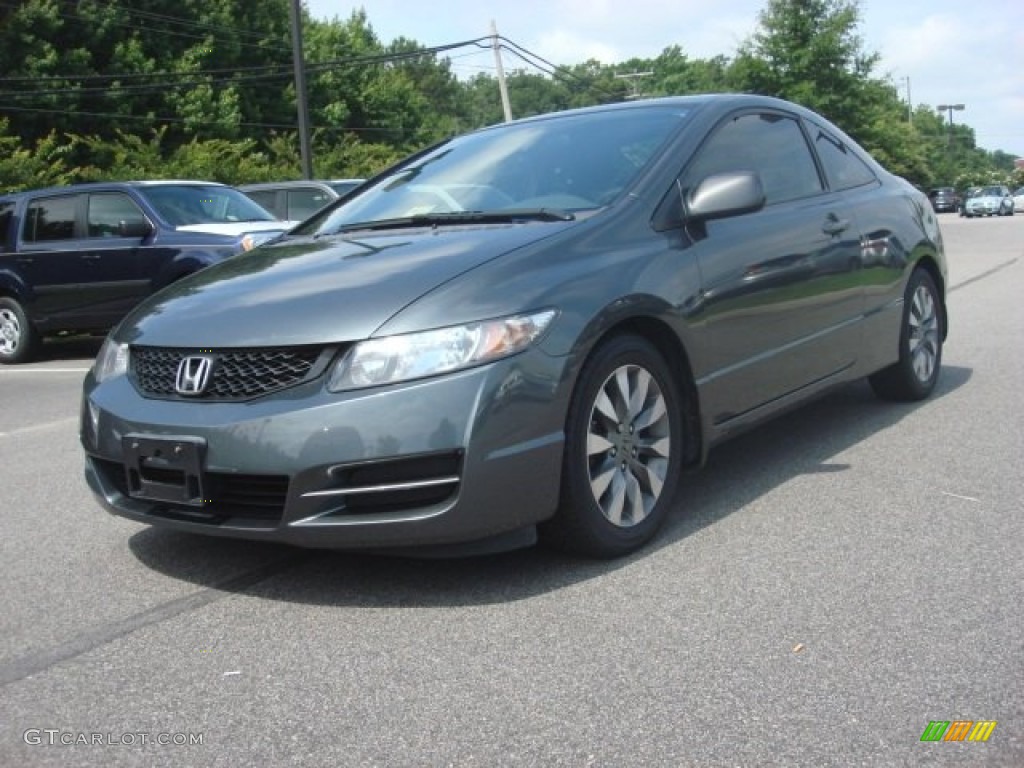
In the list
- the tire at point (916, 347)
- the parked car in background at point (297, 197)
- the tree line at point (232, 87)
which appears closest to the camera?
the tire at point (916, 347)

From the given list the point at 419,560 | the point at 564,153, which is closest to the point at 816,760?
the point at 419,560

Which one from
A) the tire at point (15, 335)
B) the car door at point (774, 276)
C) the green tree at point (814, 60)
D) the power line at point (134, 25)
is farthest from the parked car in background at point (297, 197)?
the green tree at point (814, 60)

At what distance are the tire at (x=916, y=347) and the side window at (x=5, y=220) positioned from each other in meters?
9.71

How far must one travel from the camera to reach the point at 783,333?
4.61m

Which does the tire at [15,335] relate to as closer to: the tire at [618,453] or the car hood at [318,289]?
the car hood at [318,289]

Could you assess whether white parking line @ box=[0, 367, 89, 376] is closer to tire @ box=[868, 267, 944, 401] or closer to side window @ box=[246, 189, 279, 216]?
side window @ box=[246, 189, 279, 216]

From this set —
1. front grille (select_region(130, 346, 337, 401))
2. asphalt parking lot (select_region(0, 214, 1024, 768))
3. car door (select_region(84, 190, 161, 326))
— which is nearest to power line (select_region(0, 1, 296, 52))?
car door (select_region(84, 190, 161, 326))

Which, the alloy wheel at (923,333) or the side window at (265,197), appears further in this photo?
the side window at (265,197)

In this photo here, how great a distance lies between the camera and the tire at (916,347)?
5918 mm

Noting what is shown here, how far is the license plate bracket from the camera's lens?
3365 millimetres

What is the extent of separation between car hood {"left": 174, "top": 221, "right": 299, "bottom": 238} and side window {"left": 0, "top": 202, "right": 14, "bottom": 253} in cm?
235

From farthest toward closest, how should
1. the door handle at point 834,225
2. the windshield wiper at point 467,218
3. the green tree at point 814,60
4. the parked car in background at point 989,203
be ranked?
the parked car in background at point 989,203
the green tree at point 814,60
the door handle at point 834,225
the windshield wiper at point 467,218

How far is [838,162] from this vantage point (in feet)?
18.2

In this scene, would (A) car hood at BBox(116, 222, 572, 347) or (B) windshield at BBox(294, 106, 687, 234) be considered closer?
(A) car hood at BBox(116, 222, 572, 347)
